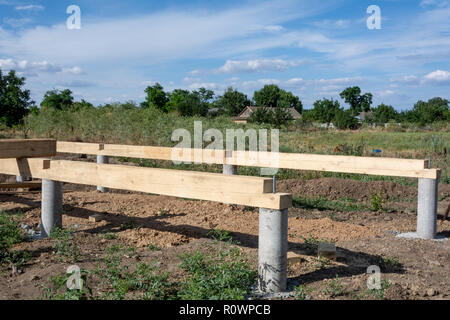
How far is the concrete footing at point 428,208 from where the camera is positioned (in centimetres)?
564

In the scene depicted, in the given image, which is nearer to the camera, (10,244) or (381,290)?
(381,290)

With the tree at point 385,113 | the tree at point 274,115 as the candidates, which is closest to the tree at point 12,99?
the tree at point 274,115

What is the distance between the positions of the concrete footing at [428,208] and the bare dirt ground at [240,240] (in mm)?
247

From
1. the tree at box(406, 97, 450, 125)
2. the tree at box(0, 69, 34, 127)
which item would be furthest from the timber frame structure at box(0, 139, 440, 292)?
the tree at box(406, 97, 450, 125)

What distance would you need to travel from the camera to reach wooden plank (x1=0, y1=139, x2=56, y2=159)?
505 centimetres

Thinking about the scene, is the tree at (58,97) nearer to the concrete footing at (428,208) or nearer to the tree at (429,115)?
the tree at (429,115)

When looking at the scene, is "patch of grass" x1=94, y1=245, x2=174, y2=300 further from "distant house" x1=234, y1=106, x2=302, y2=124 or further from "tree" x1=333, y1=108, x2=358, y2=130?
"tree" x1=333, y1=108, x2=358, y2=130

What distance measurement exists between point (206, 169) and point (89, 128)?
8.14 metres

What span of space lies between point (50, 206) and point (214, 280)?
2740 millimetres

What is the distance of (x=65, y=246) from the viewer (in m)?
4.30

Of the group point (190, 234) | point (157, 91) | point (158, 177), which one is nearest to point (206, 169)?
point (190, 234)

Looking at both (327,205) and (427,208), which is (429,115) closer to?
(327,205)

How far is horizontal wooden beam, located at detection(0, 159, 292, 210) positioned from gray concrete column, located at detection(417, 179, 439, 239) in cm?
317

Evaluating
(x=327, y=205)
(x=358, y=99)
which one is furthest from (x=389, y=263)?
(x=358, y=99)
